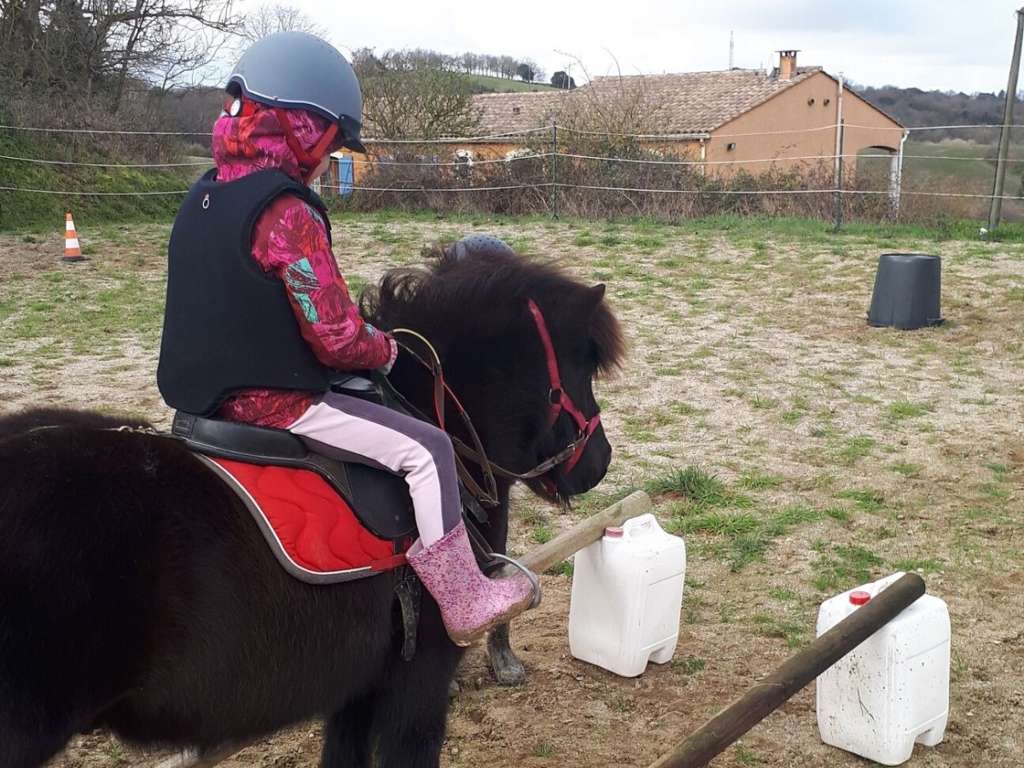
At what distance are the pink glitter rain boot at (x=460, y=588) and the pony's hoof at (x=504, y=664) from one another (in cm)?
138

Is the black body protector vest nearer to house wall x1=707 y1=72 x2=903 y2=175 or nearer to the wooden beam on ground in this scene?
the wooden beam on ground

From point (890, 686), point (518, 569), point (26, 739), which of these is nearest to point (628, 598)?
point (890, 686)

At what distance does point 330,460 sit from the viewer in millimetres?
2334

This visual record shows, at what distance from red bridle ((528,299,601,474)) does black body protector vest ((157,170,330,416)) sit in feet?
2.22

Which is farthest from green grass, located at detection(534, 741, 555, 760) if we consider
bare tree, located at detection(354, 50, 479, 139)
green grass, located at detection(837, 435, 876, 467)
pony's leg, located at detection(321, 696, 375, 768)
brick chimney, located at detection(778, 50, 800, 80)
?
brick chimney, located at detection(778, 50, 800, 80)

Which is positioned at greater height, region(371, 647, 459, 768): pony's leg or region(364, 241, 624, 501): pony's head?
region(364, 241, 624, 501): pony's head

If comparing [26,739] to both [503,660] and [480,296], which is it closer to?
[480,296]

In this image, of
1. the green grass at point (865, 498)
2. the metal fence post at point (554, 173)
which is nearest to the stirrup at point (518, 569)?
the green grass at point (865, 498)

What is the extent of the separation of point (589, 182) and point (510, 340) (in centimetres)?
1529

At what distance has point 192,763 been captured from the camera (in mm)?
2822

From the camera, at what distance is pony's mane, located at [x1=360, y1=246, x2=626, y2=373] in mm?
2648

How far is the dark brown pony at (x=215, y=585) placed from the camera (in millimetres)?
1876

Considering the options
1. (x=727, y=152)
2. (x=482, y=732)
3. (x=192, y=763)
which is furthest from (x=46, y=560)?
(x=727, y=152)

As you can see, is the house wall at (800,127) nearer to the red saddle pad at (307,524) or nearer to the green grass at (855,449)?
the green grass at (855,449)
